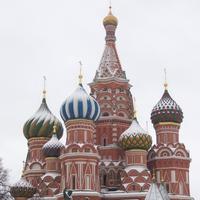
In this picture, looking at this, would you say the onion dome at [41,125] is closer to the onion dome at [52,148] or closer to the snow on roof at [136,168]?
the onion dome at [52,148]

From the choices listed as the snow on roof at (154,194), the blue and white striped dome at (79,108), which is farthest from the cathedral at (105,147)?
the snow on roof at (154,194)

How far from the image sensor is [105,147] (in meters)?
45.6

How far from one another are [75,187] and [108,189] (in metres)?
3.59

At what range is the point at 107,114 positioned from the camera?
47.1 metres

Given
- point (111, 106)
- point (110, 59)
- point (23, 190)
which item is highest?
point (110, 59)

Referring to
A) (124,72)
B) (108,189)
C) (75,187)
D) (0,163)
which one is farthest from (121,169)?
(0,163)

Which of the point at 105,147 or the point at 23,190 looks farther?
the point at 105,147

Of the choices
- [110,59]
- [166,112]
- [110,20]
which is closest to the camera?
[166,112]

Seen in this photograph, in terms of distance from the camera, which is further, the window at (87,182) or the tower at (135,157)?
the tower at (135,157)

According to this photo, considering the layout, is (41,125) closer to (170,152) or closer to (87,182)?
(87,182)

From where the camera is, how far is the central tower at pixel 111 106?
147ft

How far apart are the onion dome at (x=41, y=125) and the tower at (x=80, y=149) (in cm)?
591

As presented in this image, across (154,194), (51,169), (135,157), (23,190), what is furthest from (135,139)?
(154,194)

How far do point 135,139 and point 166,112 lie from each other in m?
3.92
